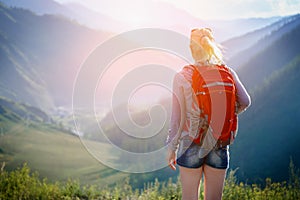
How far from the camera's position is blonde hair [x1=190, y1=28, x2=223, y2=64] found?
244cm

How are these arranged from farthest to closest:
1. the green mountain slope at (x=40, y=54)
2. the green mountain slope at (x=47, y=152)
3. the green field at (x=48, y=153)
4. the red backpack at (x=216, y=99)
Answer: the green mountain slope at (x=40, y=54) → the green field at (x=48, y=153) → the green mountain slope at (x=47, y=152) → the red backpack at (x=216, y=99)

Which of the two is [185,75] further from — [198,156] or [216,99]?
[198,156]

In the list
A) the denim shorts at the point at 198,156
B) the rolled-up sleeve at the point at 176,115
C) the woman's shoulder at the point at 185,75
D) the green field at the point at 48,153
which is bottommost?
the denim shorts at the point at 198,156

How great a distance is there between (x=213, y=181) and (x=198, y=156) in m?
0.23

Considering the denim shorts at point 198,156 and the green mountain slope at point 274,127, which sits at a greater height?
the green mountain slope at point 274,127

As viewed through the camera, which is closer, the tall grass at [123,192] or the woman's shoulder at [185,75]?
the woman's shoulder at [185,75]

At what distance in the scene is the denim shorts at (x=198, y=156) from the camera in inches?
94.0

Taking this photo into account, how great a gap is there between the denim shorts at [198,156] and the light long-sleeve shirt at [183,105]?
0.32 feet

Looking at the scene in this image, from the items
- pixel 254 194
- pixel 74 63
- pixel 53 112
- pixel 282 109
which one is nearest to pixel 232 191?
pixel 254 194

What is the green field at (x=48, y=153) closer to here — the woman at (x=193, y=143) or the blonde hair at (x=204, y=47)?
the woman at (x=193, y=143)

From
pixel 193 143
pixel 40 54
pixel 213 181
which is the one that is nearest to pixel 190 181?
pixel 213 181

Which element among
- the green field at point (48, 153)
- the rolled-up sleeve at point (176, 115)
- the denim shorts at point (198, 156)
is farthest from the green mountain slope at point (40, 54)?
the denim shorts at point (198, 156)

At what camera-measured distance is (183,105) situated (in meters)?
2.46

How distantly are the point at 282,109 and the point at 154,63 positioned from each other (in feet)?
24.0
